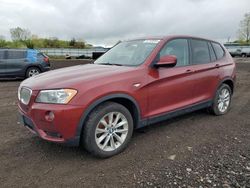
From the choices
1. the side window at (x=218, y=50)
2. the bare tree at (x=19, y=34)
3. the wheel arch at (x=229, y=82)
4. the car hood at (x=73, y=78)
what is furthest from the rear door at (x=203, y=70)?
the bare tree at (x=19, y=34)

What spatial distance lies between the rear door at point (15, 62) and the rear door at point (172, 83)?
364 inches

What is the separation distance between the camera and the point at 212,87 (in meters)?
5.27

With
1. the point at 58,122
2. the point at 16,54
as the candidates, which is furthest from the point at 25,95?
the point at 16,54

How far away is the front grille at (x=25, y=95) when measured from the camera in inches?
138

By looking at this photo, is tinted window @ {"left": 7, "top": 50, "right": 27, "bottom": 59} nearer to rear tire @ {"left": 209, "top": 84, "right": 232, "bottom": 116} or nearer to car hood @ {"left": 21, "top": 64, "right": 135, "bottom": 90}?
car hood @ {"left": 21, "top": 64, "right": 135, "bottom": 90}

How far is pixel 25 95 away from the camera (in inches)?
143

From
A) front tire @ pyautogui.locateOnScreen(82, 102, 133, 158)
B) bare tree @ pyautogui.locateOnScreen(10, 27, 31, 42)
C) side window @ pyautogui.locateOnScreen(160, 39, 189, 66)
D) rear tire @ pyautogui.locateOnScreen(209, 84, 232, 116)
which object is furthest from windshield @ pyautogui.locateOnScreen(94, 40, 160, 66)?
bare tree @ pyautogui.locateOnScreen(10, 27, 31, 42)

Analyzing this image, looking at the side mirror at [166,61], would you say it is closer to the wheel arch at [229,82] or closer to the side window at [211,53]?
the side window at [211,53]

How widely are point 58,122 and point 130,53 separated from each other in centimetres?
194

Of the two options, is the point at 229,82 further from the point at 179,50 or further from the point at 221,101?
the point at 179,50

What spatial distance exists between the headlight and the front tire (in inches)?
15.0

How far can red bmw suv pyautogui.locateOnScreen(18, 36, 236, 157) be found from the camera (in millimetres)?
3254

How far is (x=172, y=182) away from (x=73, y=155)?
150 centimetres

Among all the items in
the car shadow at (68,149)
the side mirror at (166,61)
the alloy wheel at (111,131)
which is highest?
the side mirror at (166,61)
